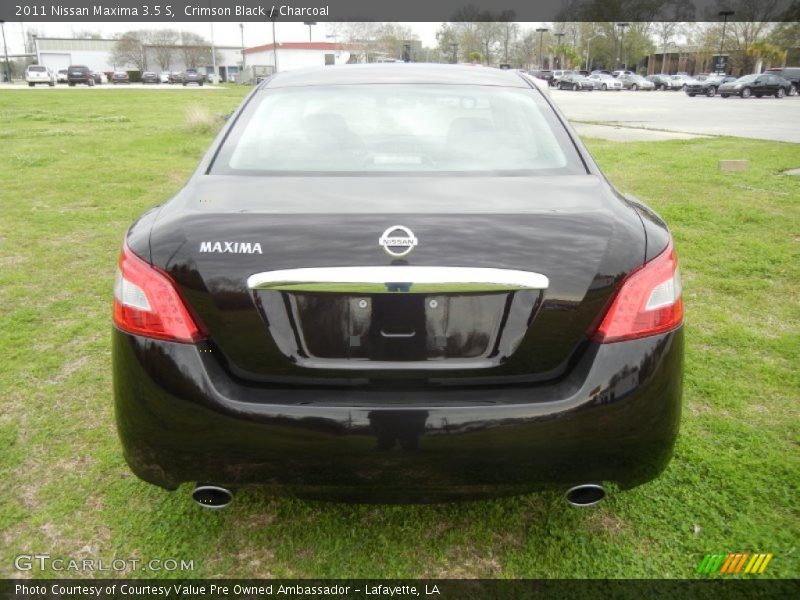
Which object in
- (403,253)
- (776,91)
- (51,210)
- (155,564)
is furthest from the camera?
(776,91)

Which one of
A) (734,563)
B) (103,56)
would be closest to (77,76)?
(103,56)

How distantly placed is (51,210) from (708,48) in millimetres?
88479

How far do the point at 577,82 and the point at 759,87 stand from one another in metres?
20.0

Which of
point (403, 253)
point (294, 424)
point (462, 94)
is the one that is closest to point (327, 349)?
point (294, 424)

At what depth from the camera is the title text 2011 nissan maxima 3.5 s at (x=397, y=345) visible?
70.4 inches

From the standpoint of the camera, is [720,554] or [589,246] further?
[720,554]

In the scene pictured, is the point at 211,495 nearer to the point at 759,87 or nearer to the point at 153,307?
the point at 153,307

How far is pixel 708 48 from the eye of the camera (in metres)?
80.1

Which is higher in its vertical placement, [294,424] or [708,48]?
[708,48]

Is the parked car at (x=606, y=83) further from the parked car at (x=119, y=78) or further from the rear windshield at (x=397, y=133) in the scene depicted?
the rear windshield at (x=397, y=133)

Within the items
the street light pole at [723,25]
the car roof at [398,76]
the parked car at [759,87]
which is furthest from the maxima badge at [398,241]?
the street light pole at [723,25]

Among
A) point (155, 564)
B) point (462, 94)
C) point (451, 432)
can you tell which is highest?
point (462, 94)

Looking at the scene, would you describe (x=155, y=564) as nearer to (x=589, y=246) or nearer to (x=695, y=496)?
(x=589, y=246)

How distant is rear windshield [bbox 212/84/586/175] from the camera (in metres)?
2.42
